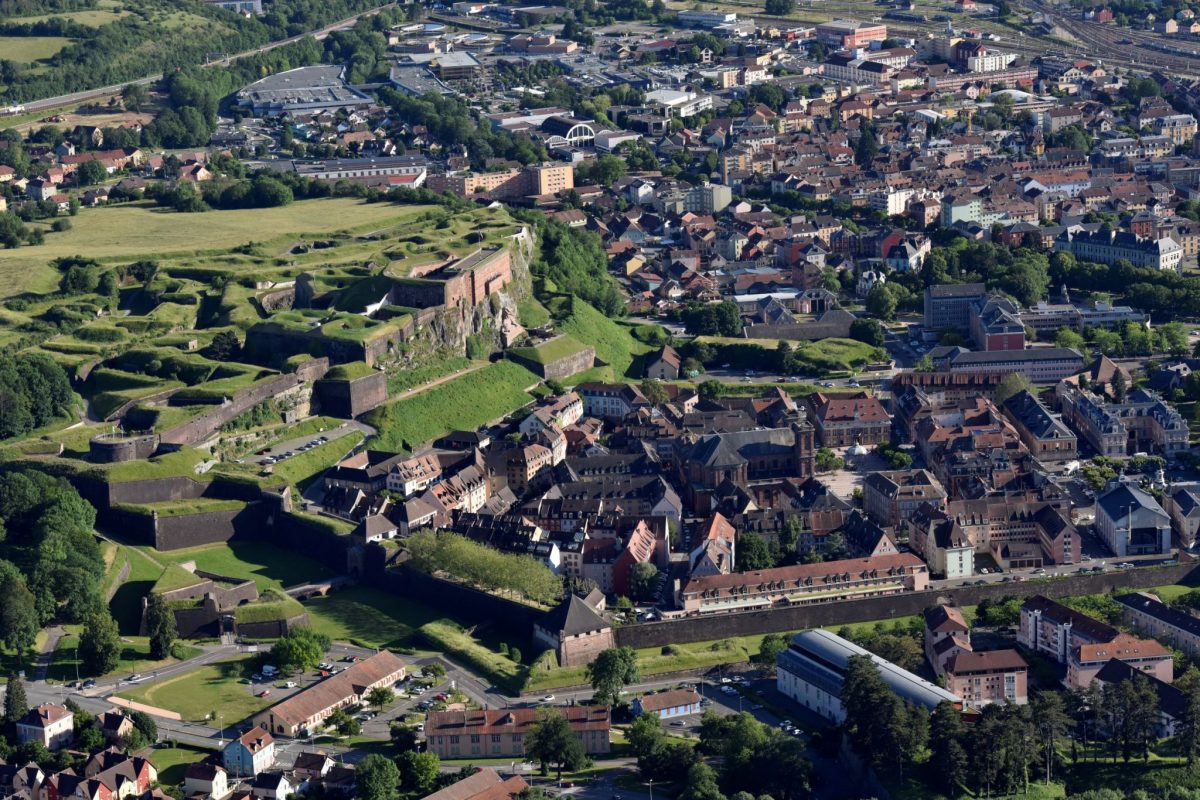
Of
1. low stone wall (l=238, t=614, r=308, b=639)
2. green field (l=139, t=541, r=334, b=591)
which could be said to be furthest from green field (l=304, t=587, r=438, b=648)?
green field (l=139, t=541, r=334, b=591)

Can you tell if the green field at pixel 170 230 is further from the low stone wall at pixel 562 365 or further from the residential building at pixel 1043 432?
the residential building at pixel 1043 432

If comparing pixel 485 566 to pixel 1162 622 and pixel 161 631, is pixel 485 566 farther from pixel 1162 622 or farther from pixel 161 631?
pixel 1162 622

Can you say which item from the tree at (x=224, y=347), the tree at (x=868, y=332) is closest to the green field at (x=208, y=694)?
the tree at (x=224, y=347)

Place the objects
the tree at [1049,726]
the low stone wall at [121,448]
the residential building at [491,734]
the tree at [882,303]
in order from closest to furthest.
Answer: the tree at [1049,726] → the residential building at [491,734] → the low stone wall at [121,448] → the tree at [882,303]

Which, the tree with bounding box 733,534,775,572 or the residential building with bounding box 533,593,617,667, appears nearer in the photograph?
the residential building with bounding box 533,593,617,667

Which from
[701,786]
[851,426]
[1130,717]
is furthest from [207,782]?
[851,426]

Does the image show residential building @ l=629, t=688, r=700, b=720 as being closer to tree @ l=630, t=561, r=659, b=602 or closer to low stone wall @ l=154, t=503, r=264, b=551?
tree @ l=630, t=561, r=659, b=602
